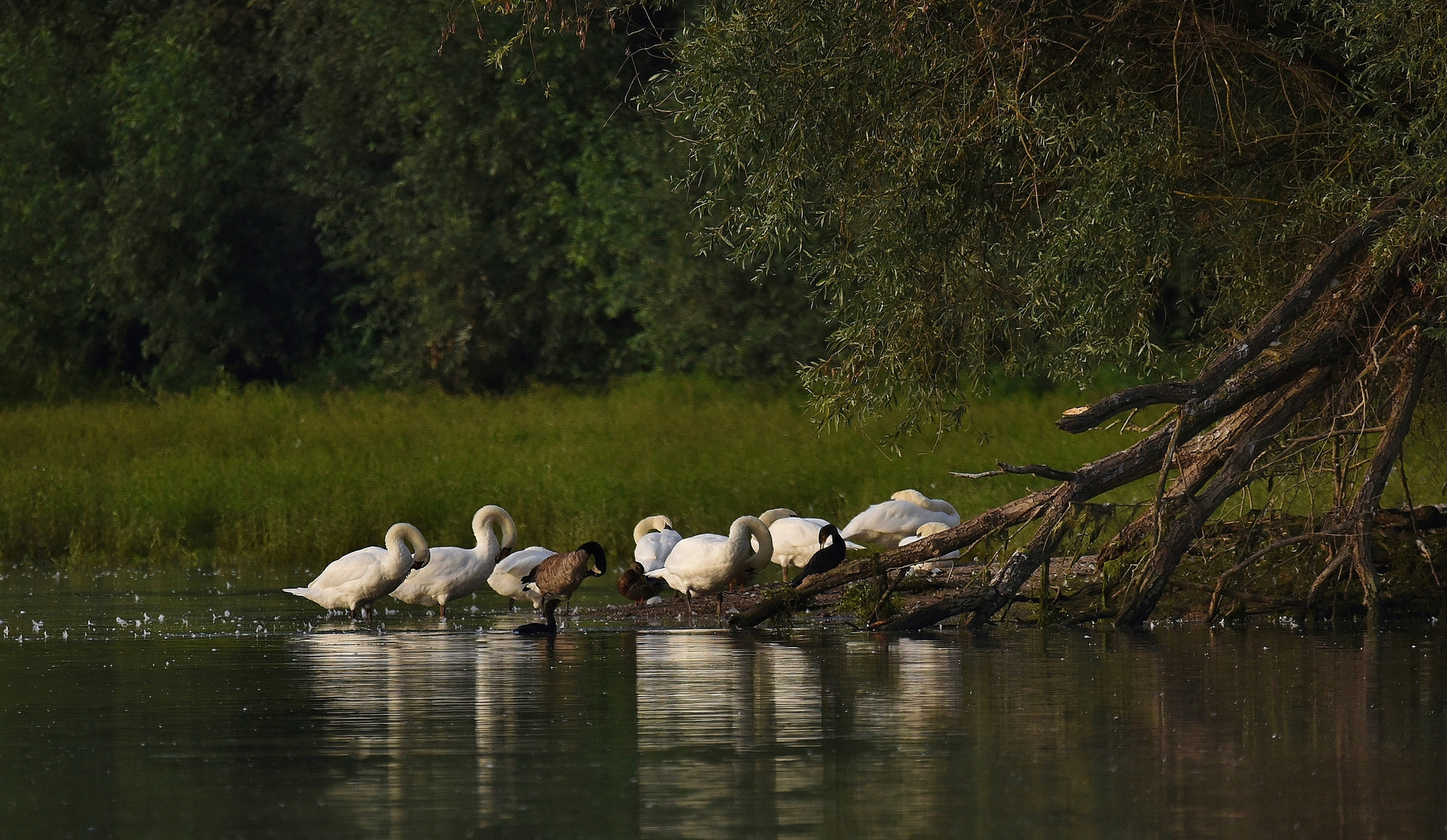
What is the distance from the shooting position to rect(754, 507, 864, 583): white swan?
61.4 ft

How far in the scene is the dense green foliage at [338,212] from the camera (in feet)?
116

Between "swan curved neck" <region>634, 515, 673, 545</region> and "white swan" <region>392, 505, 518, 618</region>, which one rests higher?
"swan curved neck" <region>634, 515, 673, 545</region>

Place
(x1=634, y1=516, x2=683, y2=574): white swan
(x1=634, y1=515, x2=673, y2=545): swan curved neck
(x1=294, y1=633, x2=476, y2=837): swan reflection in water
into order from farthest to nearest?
(x1=634, y1=515, x2=673, y2=545): swan curved neck < (x1=634, y1=516, x2=683, y2=574): white swan < (x1=294, y1=633, x2=476, y2=837): swan reflection in water

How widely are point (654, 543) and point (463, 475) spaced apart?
7350mm

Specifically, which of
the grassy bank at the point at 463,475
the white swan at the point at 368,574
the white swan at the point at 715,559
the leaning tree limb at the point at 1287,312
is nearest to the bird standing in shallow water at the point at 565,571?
the white swan at the point at 715,559

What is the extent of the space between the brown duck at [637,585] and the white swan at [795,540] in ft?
3.91

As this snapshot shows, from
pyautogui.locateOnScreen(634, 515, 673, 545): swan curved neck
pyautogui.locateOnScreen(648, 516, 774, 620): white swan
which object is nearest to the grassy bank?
pyautogui.locateOnScreen(634, 515, 673, 545): swan curved neck

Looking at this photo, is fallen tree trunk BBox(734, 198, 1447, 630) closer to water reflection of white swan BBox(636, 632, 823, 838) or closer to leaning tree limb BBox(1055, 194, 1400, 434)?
leaning tree limb BBox(1055, 194, 1400, 434)

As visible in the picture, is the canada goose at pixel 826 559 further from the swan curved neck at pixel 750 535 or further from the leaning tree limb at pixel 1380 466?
the leaning tree limb at pixel 1380 466

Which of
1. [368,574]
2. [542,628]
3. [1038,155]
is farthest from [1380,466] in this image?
[368,574]

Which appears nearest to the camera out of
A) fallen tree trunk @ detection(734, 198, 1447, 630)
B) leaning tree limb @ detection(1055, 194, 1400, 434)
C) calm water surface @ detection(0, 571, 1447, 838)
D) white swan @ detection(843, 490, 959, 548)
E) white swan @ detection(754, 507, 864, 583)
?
calm water surface @ detection(0, 571, 1447, 838)

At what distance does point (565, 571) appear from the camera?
17297 millimetres

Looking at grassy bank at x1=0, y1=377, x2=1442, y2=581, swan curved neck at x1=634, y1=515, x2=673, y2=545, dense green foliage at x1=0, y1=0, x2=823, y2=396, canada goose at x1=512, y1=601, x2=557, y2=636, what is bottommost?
canada goose at x1=512, y1=601, x2=557, y2=636

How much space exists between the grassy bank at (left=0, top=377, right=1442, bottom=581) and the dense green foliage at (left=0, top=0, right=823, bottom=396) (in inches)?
217
